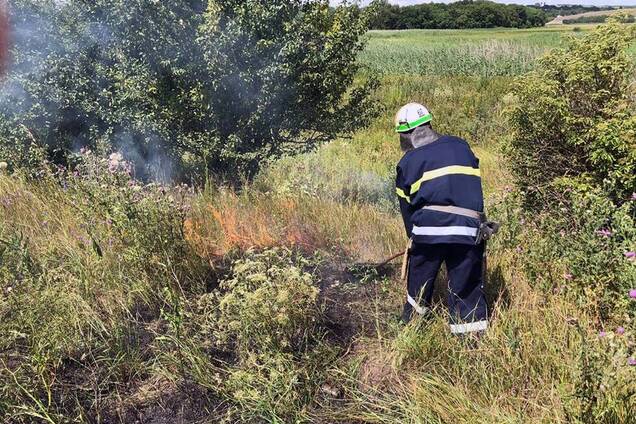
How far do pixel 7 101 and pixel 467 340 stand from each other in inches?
238

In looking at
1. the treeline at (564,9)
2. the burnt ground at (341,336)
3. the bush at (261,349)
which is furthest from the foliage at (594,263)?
the treeline at (564,9)

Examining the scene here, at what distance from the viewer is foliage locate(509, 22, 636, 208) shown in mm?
4504

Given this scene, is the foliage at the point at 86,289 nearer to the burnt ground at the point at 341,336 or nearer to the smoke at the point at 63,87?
the burnt ground at the point at 341,336

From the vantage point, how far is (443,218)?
3.06 metres

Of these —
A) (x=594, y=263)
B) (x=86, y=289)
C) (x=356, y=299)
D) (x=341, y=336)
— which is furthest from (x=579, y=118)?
(x=86, y=289)

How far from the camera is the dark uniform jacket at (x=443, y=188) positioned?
120 inches

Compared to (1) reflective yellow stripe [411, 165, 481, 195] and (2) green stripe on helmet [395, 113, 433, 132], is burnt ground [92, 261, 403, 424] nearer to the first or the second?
(1) reflective yellow stripe [411, 165, 481, 195]

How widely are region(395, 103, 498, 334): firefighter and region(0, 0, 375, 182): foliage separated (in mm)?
2265

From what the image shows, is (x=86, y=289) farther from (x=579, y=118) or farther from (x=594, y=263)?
(x=579, y=118)

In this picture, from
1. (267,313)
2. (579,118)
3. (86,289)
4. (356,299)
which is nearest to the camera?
(267,313)

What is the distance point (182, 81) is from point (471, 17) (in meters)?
65.1

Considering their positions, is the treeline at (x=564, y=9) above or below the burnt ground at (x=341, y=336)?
above

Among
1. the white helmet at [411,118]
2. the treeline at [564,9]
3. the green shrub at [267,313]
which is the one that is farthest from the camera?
the treeline at [564,9]

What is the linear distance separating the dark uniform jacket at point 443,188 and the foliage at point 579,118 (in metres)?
1.97
